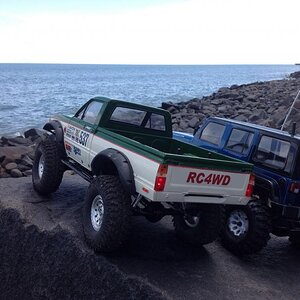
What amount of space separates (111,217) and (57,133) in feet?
10.1

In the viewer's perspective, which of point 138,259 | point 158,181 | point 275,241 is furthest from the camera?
point 275,241

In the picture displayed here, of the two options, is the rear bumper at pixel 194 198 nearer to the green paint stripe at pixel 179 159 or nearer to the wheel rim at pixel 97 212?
the green paint stripe at pixel 179 159

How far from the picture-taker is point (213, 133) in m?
8.19

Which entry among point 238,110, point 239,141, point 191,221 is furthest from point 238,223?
point 238,110

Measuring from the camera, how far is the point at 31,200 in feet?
25.5

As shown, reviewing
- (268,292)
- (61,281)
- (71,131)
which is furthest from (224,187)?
(71,131)

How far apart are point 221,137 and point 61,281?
3614 millimetres

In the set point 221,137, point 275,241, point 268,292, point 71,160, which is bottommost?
point 275,241

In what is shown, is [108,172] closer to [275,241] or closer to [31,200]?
[31,200]

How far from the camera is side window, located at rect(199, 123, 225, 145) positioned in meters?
7.98

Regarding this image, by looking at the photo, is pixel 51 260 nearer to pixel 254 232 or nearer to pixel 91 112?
pixel 91 112

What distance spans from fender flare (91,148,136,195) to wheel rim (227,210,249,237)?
1882 mm

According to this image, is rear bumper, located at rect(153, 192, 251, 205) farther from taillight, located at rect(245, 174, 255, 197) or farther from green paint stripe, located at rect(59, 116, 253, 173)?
green paint stripe, located at rect(59, 116, 253, 173)

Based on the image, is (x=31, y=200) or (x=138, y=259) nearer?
(x=138, y=259)
